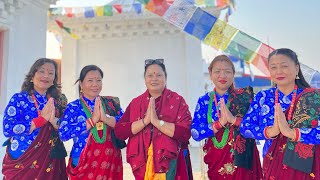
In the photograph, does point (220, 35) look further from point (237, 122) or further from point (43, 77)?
point (43, 77)

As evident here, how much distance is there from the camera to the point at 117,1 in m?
9.33

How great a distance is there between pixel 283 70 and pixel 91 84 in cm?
163

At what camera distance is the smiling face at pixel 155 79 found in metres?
2.64

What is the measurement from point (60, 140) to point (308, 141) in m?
2.12

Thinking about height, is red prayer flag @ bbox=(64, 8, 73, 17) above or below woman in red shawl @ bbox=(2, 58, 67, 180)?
above

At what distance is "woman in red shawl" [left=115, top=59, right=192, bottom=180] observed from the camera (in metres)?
2.44

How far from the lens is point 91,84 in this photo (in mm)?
2926

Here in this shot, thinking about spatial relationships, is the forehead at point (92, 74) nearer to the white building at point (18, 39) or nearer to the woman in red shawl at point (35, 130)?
the woman in red shawl at point (35, 130)

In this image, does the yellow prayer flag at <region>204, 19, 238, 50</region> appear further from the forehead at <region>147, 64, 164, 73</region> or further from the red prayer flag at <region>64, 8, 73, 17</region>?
the red prayer flag at <region>64, 8, 73, 17</region>

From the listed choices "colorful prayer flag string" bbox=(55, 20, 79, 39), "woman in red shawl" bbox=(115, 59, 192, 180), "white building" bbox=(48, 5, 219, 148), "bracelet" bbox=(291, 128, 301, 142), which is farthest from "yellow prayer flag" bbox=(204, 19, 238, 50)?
"colorful prayer flag string" bbox=(55, 20, 79, 39)

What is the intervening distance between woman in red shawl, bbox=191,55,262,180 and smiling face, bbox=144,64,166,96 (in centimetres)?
38

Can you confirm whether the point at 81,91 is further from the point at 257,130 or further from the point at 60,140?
the point at 257,130

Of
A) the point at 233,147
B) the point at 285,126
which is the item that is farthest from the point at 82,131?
the point at 285,126

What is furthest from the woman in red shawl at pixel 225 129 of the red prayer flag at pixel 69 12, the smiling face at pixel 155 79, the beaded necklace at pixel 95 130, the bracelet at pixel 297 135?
the red prayer flag at pixel 69 12
